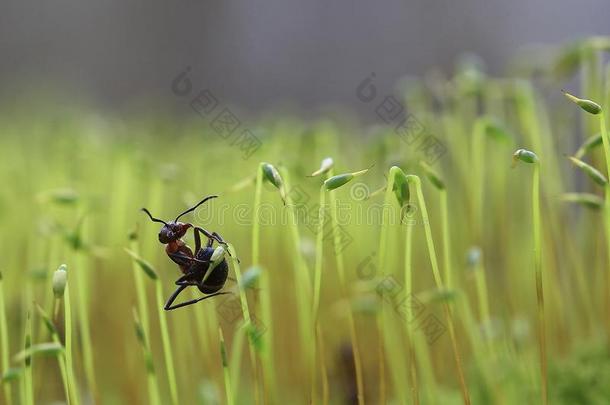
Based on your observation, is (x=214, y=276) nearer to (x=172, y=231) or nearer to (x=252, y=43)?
(x=172, y=231)

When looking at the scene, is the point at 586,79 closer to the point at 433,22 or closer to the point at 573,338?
the point at 573,338

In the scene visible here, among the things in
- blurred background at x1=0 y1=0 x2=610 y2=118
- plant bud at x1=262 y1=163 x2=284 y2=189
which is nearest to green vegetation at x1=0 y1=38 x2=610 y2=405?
plant bud at x1=262 y1=163 x2=284 y2=189

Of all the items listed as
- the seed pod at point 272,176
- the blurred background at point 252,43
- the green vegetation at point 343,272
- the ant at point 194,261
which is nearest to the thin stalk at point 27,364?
the green vegetation at point 343,272

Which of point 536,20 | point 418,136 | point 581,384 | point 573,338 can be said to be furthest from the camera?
point 536,20

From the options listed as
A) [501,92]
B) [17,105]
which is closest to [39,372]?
[501,92]

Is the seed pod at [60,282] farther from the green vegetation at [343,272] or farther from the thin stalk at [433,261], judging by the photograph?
the thin stalk at [433,261]

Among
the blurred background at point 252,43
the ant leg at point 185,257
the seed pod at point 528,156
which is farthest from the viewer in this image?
the blurred background at point 252,43

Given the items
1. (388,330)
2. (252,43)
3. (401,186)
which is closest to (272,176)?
(401,186)
